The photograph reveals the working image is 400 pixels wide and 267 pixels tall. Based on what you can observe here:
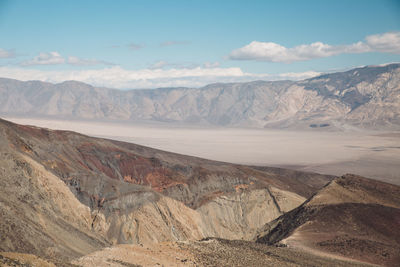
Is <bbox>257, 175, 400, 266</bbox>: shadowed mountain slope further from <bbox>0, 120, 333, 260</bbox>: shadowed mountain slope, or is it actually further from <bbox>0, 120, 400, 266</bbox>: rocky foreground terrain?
<bbox>0, 120, 333, 260</bbox>: shadowed mountain slope

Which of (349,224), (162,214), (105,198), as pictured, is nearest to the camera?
(349,224)

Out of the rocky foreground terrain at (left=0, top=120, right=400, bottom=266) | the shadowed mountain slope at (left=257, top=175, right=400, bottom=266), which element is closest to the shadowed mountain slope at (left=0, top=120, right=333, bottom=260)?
the rocky foreground terrain at (left=0, top=120, right=400, bottom=266)

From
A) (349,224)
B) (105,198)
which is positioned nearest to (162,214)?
(105,198)

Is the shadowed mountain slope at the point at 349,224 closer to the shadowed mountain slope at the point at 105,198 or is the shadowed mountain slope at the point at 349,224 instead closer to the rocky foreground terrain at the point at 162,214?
the rocky foreground terrain at the point at 162,214

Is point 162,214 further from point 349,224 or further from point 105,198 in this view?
point 349,224

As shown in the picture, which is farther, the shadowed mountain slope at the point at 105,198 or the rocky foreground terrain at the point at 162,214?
Result: the shadowed mountain slope at the point at 105,198

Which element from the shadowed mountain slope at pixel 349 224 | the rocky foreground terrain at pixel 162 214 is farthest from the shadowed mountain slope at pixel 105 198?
the shadowed mountain slope at pixel 349 224
